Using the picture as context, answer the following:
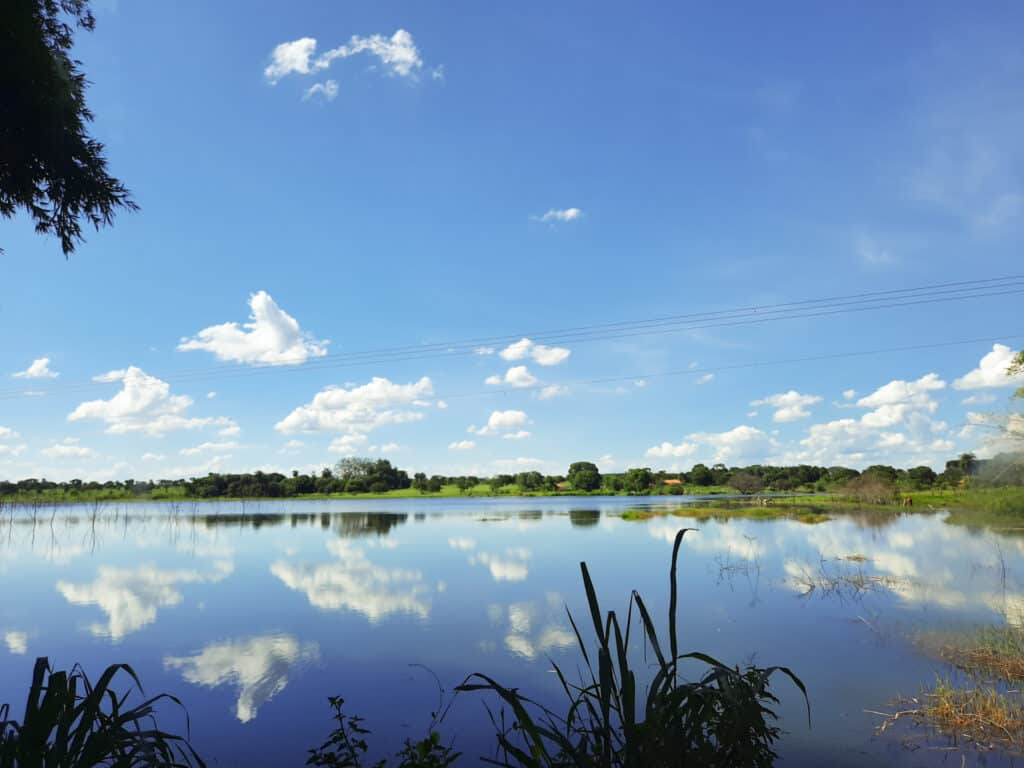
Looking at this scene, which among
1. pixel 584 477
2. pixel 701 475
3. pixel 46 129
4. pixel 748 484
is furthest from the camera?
pixel 584 477

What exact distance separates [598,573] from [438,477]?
14388cm

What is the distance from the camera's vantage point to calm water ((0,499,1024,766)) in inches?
391

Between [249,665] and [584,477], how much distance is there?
453 ft

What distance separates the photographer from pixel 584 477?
148125mm

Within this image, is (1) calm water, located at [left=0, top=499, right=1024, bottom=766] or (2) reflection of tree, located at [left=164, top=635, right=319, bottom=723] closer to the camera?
(1) calm water, located at [left=0, top=499, right=1024, bottom=766]

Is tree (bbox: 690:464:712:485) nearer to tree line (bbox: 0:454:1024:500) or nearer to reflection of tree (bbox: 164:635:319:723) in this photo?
tree line (bbox: 0:454:1024:500)

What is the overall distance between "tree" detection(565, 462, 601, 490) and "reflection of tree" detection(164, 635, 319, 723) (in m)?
135

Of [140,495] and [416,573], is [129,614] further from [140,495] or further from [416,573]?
[140,495]

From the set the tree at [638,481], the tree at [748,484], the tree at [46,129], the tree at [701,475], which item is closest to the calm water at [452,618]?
the tree at [46,129]

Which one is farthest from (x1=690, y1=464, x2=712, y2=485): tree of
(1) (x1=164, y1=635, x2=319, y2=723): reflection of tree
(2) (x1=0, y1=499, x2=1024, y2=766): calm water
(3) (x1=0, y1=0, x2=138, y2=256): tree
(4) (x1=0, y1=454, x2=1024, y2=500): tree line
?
(3) (x1=0, y1=0, x2=138, y2=256): tree

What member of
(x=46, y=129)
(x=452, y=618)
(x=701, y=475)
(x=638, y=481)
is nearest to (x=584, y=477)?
(x=638, y=481)

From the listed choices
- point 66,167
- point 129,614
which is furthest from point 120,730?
point 129,614

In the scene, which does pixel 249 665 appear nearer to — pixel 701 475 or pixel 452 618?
pixel 452 618

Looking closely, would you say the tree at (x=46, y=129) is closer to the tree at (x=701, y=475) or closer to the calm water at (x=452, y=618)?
the calm water at (x=452, y=618)
